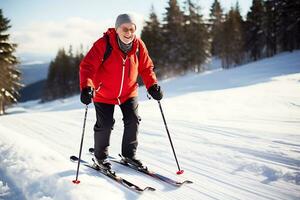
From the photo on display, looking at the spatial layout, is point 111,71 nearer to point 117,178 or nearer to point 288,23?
point 117,178

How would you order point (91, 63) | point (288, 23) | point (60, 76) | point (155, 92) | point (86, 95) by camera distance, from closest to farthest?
point (86, 95), point (91, 63), point (155, 92), point (288, 23), point (60, 76)

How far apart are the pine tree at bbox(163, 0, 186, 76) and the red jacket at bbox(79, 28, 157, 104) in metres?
43.7

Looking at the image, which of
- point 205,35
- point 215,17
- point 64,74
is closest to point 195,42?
point 205,35

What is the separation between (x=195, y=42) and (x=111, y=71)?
145 feet

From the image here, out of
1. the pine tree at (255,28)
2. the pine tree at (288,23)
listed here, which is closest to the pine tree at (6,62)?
the pine tree at (288,23)

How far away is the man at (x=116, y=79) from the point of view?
434cm

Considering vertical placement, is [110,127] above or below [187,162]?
above

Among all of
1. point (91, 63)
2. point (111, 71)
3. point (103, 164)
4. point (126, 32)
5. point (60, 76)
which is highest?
point (60, 76)

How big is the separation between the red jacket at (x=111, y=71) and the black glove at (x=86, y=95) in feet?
0.28

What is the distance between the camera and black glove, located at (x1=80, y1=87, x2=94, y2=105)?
13.4ft

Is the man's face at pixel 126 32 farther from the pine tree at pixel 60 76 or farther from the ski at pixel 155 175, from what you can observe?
the pine tree at pixel 60 76

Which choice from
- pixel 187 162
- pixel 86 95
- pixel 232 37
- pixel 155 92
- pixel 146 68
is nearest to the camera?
pixel 86 95

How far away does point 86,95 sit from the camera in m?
4.08

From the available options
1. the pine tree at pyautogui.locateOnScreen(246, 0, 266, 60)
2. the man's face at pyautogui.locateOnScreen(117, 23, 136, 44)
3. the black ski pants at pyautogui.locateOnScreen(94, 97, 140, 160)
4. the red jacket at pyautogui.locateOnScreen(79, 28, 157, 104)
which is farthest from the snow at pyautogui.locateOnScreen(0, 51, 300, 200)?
the pine tree at pyautogui.locateOnScreen(246, 0, 266, 60)
